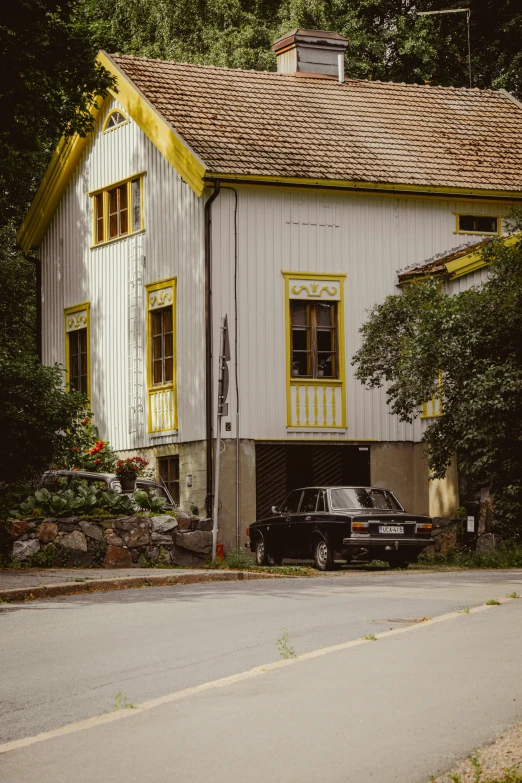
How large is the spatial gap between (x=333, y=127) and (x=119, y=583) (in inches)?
658

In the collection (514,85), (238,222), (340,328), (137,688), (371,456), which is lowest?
(137,688)

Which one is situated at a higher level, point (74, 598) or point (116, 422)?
point (116, 422)

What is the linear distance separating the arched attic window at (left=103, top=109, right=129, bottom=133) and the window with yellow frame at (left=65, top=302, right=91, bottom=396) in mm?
4123

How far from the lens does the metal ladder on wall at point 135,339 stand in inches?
1259

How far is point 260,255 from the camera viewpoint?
98.1 ft

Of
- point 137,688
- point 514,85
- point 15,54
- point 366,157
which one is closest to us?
point 137,688

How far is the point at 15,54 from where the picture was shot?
22750 mm

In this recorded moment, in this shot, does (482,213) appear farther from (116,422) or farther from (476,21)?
(476,21)

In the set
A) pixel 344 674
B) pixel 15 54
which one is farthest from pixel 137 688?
pixel 15 54

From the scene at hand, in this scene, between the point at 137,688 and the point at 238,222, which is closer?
the point at 137,688

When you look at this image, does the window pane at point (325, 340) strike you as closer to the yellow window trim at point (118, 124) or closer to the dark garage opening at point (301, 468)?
the dark garage opening at point (301, 468)

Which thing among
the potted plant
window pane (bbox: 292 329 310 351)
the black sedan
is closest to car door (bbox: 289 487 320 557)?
the black sedan

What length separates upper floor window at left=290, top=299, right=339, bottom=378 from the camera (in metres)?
30.3

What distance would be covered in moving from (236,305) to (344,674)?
19938 millimetres
